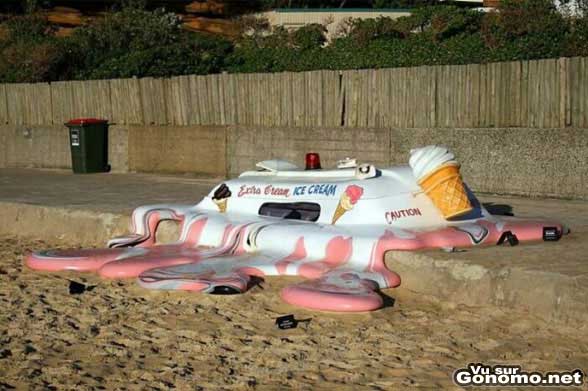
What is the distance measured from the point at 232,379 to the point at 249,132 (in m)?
12.0

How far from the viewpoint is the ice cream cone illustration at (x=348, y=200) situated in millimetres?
9852

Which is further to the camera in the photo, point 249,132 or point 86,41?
point 86,41

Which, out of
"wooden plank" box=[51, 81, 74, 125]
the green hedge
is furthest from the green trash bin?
the green hedge

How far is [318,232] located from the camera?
31.8 feet

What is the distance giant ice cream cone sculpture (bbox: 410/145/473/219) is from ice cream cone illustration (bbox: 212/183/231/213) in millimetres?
2291

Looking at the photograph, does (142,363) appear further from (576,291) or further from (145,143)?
(145,143)

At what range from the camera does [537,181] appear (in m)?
14.1

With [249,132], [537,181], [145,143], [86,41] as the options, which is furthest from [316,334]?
[86,41]

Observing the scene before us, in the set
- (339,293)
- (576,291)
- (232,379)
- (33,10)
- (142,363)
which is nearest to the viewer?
(232,379)

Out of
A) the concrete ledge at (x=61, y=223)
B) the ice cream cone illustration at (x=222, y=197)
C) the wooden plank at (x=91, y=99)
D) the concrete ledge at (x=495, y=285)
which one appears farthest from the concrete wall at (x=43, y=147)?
the concrete ledge at (x=495, y=285)

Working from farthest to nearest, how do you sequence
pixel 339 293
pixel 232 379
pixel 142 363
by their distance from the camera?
pixel 339 293 → pixel 142 363 → pixel 232 379

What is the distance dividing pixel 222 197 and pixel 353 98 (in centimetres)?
634

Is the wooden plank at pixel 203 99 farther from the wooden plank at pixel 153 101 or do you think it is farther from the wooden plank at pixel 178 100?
the wooden plank at pixel 153 101

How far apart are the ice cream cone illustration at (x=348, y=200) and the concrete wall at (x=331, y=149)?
5008 millimetres
